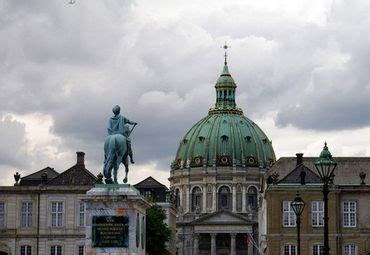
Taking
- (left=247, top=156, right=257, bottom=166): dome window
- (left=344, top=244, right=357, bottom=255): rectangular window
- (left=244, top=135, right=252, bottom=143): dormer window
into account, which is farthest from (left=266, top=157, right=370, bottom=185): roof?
(left=244, top=135, right=252, bottom=143): dormer window

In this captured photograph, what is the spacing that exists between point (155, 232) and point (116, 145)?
61700 millimetres

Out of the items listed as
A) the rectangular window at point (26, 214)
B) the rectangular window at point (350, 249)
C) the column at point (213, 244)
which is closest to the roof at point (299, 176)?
the rectangular window at point (350, 249)

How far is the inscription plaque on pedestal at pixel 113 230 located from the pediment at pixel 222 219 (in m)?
141

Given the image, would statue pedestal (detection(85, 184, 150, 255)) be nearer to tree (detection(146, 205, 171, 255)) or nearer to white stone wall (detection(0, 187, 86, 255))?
white stone wall (detection(0, 187, 86, 255))

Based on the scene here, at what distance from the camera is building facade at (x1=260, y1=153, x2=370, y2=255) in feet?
312

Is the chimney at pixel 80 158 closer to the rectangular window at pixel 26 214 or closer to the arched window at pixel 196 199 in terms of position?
the rectangular window at pixel 26 214

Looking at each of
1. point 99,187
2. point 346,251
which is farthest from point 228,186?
point 99,187

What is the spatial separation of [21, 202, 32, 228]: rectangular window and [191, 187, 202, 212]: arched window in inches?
3857

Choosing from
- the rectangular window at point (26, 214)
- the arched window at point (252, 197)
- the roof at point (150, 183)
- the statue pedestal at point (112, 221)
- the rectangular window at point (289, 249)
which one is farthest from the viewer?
the arched window at point (252, 197)

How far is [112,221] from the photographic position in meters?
43.4

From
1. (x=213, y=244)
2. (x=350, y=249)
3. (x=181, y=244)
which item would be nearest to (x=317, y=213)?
(x=350, y=249)

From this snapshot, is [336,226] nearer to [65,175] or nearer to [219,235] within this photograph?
[65,175]

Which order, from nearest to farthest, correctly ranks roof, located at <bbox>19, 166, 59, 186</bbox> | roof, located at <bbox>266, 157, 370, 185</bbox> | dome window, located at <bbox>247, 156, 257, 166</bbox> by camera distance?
roof, located at <bbox>266, 157, 370, 185</bbox>, roof, located at <bbox>19, 166, 59, 186</bbox>, dome window, located at <bbox>247, 156, 257, 166</bbox>

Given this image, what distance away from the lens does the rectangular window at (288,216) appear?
95.7 m
